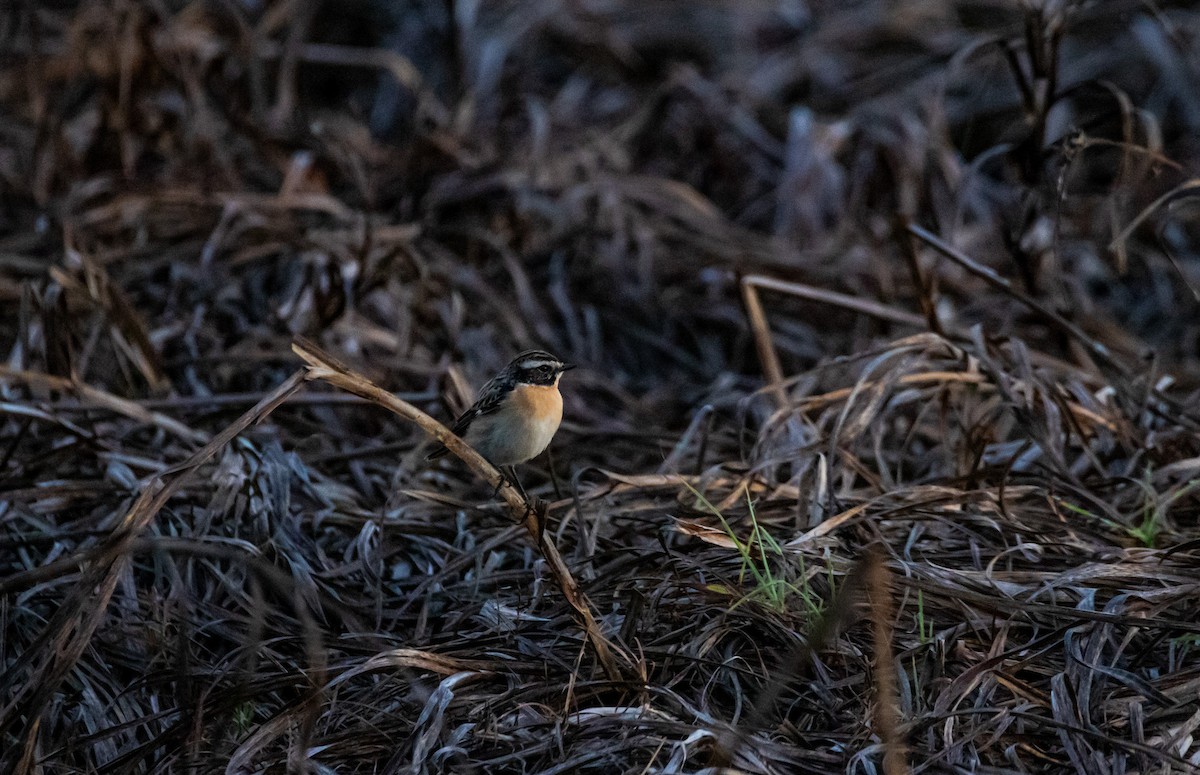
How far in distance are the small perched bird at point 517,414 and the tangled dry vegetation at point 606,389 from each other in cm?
29

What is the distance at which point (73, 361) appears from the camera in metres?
5.44

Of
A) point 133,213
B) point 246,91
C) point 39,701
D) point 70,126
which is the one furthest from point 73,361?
point 246,91

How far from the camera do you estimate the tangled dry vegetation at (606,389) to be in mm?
3592

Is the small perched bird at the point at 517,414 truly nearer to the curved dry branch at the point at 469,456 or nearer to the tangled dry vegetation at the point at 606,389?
the tangled dry vegetation at the point at 606,389

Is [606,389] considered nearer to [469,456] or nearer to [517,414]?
[517,414]

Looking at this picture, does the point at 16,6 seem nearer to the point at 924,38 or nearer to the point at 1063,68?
the point at 924,38

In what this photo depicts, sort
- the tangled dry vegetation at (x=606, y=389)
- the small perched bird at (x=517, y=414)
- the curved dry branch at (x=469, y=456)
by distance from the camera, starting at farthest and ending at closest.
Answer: the small perched bird at (x=517, y=414) < the tangled dry vegetation at (x=606, y=389) < the curved dry branch at (x=469, y=456)

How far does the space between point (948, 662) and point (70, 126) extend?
23.2 ft

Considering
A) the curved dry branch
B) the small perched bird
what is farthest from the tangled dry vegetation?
the small perched bird

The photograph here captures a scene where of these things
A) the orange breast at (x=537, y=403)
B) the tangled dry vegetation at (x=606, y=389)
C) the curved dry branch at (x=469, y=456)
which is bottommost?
the tangled dry vegetation at (x=606, y=389)

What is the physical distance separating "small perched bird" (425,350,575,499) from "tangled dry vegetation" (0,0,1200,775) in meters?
0.29

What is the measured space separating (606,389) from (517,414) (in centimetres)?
224

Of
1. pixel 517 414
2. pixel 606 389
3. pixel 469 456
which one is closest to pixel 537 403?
pixel 517 414

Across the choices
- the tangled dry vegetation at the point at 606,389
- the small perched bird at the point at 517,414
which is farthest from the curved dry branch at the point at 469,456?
the small perched bird at the point at 517,414
